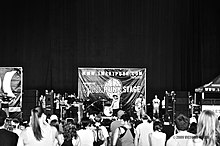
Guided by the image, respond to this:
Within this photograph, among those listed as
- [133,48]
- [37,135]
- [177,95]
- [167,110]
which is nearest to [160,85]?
[133,48]

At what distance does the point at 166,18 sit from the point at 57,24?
4.76m

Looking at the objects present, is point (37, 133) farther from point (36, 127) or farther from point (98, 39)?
point (98, 39)

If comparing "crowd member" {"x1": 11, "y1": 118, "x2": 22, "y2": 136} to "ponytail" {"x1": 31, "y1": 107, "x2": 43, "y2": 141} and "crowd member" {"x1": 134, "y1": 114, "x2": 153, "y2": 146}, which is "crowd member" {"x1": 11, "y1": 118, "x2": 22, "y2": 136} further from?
"ponytail" {"x1": 31, "y1": 107, "x2": 43, "y2": 141}

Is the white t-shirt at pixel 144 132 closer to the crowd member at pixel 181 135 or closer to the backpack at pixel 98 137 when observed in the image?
the backpack at pixel 98 137

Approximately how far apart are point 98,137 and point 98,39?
42.9 feet

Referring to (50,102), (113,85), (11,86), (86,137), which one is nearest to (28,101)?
(50,102)

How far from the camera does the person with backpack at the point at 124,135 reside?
6582 millimetres

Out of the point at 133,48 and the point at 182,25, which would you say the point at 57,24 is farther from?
the point at 182,25

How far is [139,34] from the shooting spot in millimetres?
19453

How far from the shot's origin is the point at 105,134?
6867 millimetres

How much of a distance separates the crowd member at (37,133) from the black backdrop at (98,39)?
577 inches

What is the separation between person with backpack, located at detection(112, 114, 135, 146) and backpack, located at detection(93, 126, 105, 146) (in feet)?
0.75

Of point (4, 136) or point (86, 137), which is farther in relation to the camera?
point (86, 137)

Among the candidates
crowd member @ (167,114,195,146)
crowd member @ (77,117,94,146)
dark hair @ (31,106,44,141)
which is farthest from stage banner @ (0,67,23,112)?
crowd member @ (167,114,195,146)
